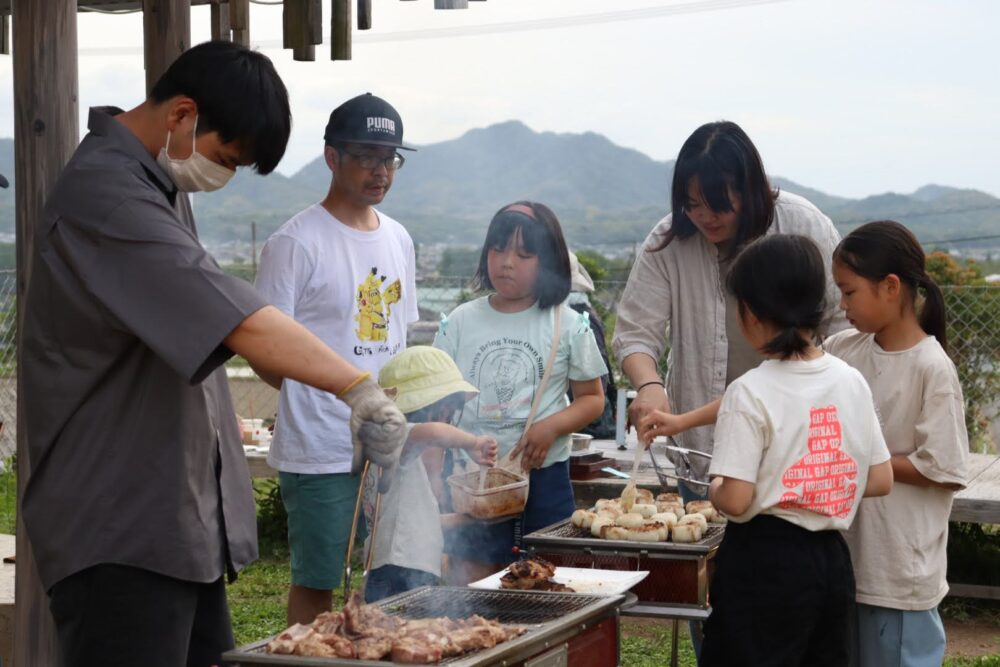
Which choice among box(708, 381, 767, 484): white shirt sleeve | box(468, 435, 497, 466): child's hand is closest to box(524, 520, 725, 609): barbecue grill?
box(468, 435, 497, 466): child's hand

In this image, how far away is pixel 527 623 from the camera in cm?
313

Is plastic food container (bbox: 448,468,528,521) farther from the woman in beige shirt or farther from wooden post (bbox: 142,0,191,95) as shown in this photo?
wooden post (bbox: 142,0,191,95)

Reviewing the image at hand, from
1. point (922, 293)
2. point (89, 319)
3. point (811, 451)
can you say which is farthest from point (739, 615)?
point (89, 319)

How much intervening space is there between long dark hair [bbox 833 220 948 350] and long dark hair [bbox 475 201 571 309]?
1.29 meters

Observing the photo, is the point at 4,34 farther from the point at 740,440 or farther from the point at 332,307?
the point at 740,440

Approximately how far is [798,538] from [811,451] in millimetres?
239

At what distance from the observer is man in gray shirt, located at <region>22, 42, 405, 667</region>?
2531 millimetres

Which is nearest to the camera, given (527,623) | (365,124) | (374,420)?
(374,420)

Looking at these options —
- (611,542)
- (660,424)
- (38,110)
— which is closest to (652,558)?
(611,542)

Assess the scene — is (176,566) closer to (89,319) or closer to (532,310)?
(89,319)

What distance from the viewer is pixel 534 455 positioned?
14.8 feet

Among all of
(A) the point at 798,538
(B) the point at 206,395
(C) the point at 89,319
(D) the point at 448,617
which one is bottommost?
(D) the point at 448,617

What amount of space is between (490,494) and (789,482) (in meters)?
1.29

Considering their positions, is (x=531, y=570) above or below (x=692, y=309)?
below
